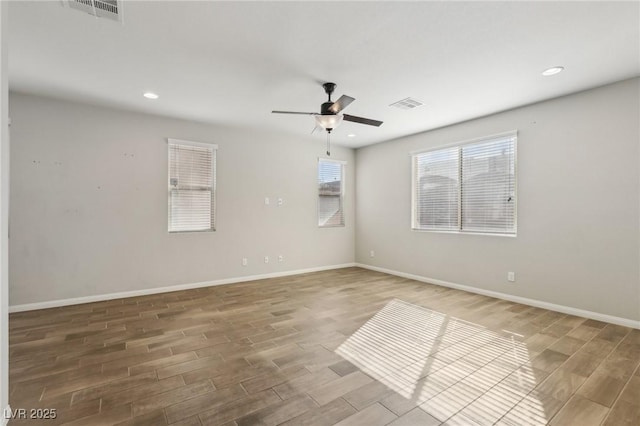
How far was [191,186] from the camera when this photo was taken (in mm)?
4984

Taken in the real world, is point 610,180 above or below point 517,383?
above

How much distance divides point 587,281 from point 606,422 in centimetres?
241

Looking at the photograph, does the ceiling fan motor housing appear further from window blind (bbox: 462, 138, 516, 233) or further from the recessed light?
window blind (bbox: 462, 138, 516, 233)

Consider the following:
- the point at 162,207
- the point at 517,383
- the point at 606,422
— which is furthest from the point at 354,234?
the point at 606,422

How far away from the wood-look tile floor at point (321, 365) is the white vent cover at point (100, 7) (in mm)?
2774

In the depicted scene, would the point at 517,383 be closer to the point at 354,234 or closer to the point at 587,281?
the point at 587,281

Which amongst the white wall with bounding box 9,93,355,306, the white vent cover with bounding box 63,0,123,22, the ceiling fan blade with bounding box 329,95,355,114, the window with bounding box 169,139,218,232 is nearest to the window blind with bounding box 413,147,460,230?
the white wall with bounding box 9,93,355,306

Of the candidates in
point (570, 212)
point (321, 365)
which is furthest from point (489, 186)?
point (321, 365)

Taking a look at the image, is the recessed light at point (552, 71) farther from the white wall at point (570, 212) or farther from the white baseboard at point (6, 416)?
the white baseboard at point (6, 416)

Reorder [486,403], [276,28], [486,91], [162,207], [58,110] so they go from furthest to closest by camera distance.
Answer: [162,207]
[58,110]
[486,91]
[276,28]
[486,403]

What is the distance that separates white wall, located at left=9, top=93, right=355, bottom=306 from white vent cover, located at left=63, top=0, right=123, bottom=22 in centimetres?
254

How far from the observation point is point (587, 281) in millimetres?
3605

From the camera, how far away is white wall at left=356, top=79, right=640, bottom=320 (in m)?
3.34

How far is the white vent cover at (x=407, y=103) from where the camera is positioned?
13.0 ft
